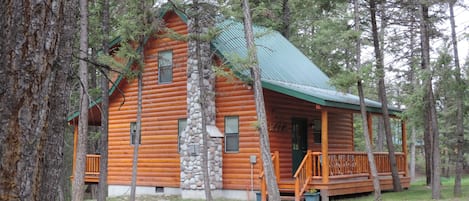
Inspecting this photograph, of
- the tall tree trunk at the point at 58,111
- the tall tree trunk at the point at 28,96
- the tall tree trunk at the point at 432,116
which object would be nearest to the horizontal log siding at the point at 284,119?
the tall tree trunk at the point at 432,116

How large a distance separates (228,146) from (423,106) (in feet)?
18.5

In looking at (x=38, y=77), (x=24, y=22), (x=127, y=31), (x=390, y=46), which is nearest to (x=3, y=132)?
(x=38, y=77)

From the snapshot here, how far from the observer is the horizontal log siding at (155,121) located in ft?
51.4

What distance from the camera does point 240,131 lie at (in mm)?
14469

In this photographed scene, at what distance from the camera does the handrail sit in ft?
41.0

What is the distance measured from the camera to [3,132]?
96.5 inches

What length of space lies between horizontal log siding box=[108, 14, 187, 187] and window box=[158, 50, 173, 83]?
15 cm

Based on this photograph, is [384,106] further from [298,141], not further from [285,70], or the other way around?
[285,70]

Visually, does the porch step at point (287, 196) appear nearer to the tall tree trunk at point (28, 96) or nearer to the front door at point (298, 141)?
the front door at point (298, 141)

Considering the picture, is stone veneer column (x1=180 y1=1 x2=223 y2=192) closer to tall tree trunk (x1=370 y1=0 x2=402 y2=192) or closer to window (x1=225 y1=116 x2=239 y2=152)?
window (x1=225 y1=116 x2=239 y2=152)

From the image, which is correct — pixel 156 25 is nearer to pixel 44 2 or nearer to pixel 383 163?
pixel 383 163

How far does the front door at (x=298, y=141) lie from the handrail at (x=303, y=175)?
2274mm

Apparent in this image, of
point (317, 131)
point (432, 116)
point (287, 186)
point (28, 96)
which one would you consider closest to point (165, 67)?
point (317, 131)

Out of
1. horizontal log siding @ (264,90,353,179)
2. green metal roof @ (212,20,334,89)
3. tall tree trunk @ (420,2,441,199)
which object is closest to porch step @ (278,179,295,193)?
horizontal log siding @ (264,90,353,179)
